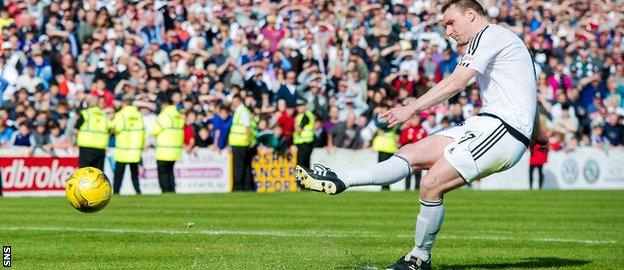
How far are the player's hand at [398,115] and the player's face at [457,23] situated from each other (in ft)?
3.41

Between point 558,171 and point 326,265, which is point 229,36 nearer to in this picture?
point 558,171

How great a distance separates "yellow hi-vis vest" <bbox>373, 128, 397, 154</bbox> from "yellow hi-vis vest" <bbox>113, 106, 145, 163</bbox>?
5.90m

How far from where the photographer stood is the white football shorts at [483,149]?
33.5 ft

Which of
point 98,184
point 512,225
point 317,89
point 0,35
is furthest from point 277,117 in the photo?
point 98,184

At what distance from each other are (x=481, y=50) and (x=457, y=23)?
16.2 inches

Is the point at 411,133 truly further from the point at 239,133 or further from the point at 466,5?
the point at 466,5

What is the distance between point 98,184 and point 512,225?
763 cm

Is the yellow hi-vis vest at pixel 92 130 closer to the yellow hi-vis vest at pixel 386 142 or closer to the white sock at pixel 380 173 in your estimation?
the yellow hi-vis vest at pixel 386 142

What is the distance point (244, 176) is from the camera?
29.0 m

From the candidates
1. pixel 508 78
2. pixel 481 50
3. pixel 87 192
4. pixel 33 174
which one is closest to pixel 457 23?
pixel 481 50

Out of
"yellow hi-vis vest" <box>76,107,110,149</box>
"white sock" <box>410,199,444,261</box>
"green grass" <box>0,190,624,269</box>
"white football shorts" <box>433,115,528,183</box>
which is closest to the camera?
"white football shorts" <box>433,115,528,183</box>

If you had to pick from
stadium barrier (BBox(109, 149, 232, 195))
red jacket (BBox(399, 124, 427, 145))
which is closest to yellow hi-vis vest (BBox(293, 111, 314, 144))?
stadium barrier (BBox(109, 149, 232, 195))

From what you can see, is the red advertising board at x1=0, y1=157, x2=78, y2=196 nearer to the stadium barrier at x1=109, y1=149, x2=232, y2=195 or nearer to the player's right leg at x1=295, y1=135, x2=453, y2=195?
the stadium barrier at x1=109, y1=149, x2=232, y2=195

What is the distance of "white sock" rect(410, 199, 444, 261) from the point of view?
1034 cm
